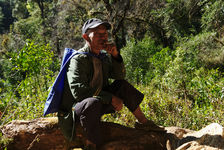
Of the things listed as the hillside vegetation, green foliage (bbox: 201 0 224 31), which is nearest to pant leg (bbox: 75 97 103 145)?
the hillside vegetation

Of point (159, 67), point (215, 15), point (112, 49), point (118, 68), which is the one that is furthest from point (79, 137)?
point (215, 15)

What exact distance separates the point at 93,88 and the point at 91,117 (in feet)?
1.12

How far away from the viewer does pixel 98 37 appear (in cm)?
271

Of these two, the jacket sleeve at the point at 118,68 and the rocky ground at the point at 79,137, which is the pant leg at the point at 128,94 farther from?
the rocky ground at the point at 79,137

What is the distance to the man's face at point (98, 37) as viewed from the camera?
8.79ft

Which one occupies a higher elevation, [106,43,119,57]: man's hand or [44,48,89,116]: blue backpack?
[106,43,119,57]: man's hand

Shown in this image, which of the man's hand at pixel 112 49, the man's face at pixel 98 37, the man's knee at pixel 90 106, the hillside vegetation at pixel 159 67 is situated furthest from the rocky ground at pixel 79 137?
the man's face at pixel 98 37

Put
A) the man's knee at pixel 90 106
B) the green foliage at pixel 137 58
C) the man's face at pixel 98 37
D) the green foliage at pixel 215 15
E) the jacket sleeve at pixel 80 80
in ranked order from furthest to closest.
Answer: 1. the green foliage at pixel 137 58
2. the green foliage at pixel 215 15
3. the man's face at pixel 98 37
4. the jacket sleeve at pixel 80 80
5. the man's knee at pixel 90 106

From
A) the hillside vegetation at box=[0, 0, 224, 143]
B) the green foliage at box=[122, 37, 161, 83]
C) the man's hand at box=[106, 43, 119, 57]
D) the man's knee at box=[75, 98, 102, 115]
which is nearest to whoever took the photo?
the man's knee at box=[75, 98, 102, 115]

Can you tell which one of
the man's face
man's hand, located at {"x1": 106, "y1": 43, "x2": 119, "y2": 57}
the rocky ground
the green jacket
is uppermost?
the man's face

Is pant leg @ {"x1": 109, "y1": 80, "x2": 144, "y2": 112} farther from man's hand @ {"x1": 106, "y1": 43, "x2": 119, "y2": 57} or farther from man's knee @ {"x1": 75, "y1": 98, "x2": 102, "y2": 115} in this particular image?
man's knee @ {"x1": 75, "y1": 98, "x2": 102, "y2": 115}

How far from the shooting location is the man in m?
2.40

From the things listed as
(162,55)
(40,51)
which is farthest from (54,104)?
(162,55)

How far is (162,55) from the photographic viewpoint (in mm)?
8664
